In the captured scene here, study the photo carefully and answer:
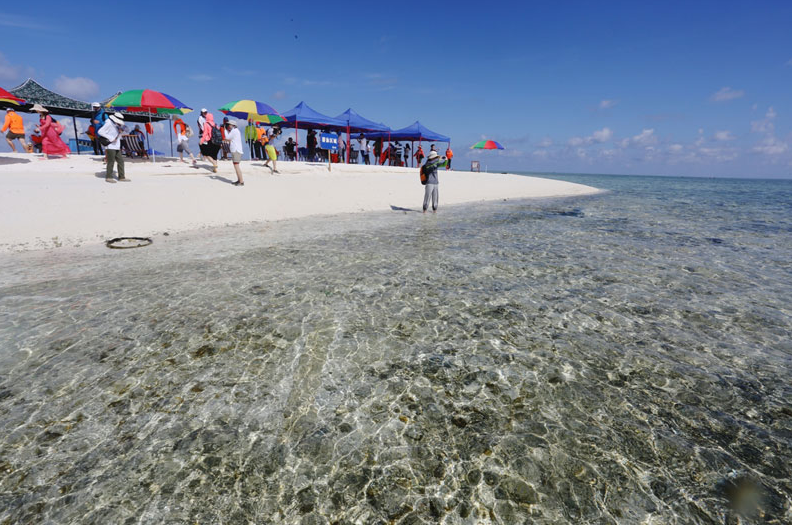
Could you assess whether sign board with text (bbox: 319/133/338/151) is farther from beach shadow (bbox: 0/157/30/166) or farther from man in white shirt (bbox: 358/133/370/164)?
beach shadow (bbox: 0/157/30/166)

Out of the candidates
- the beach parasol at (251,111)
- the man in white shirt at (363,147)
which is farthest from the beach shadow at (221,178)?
the man in white shirt at (363,147)

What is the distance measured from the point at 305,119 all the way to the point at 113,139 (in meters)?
14.7

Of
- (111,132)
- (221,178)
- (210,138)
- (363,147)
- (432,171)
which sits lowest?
(221,178)

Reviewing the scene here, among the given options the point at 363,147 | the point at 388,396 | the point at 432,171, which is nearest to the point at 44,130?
the point at 432,171

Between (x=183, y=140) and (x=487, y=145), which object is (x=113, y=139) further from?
(x=487, y=145)

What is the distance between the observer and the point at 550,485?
262 centimetres

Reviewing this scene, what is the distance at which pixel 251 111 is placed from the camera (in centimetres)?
2234

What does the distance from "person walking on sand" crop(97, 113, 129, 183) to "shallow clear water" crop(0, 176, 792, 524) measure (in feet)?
23.3

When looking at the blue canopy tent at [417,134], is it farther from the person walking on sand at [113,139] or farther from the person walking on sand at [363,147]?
the person walking on sand at [113,139]

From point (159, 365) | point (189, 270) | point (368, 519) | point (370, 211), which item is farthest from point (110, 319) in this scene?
point (370, 211)

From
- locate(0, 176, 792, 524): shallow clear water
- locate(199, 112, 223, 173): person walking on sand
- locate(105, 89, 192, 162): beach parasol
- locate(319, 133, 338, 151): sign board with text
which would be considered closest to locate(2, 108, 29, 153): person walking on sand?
locate(105, 89, 192, 162): beach parasol

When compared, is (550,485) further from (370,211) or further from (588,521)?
(370,211)

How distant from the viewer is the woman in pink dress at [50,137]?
1706cm

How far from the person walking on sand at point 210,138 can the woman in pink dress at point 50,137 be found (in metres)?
8.92
